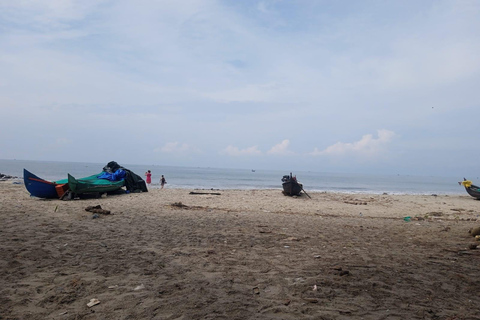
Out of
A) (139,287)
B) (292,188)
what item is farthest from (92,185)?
(292,188)

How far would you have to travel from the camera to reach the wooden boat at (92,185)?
15.3 meters

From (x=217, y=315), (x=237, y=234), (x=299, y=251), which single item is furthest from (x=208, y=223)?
(x=217, y=315)

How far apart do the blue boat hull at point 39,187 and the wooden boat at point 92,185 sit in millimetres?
893

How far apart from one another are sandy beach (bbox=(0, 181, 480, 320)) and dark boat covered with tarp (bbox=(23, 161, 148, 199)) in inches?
275

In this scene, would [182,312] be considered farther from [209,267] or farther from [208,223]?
[208,223]

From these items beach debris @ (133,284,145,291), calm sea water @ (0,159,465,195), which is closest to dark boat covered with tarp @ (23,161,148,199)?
beach debris @ (133,284,145,291)

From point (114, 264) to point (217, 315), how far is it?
8.30ft

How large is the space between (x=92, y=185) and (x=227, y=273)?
13.3 metres

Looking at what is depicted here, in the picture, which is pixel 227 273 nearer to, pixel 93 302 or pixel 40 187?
pixel 93 302

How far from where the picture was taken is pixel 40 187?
15.0m

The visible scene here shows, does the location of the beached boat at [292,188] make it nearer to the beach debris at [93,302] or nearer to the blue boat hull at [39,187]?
the blue boat hull at [39,187]

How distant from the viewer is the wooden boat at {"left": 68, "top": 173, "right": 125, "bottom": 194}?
15273 millimetres

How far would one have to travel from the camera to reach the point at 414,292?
14.8 feet

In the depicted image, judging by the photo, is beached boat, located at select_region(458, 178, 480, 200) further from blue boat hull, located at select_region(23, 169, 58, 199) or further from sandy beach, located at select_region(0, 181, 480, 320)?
blue boat hull, located at select_region(23, 169, 58, 199)
